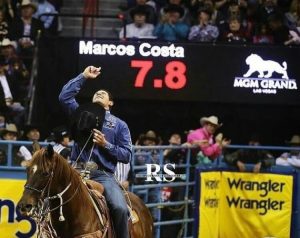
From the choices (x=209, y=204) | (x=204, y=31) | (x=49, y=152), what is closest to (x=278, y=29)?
(x=204, y=31)

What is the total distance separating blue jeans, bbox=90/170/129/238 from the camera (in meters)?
9.34

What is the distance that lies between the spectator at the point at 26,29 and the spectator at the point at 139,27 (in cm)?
159

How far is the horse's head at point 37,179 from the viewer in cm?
797

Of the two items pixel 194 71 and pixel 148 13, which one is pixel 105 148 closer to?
pixel 194 71

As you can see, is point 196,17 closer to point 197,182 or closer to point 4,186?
point 197,182

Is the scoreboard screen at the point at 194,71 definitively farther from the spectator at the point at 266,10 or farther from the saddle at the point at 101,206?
the saddle at the point at 101,206

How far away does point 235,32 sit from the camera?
17.6 metres

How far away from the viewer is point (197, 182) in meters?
14.8

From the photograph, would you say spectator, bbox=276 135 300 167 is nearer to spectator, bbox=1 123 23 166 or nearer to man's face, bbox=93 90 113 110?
spectator, bbox=1 123 23 166

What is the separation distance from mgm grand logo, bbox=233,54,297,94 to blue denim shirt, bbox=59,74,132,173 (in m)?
7.07

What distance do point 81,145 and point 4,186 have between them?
149 inches

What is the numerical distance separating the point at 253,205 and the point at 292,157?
4.04 feet

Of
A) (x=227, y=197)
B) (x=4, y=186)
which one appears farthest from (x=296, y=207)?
(x=4, y=186)

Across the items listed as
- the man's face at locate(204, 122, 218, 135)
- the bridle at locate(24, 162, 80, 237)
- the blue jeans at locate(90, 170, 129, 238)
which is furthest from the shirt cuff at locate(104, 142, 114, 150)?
the man's face at locate(204, 122, 218, 135)
